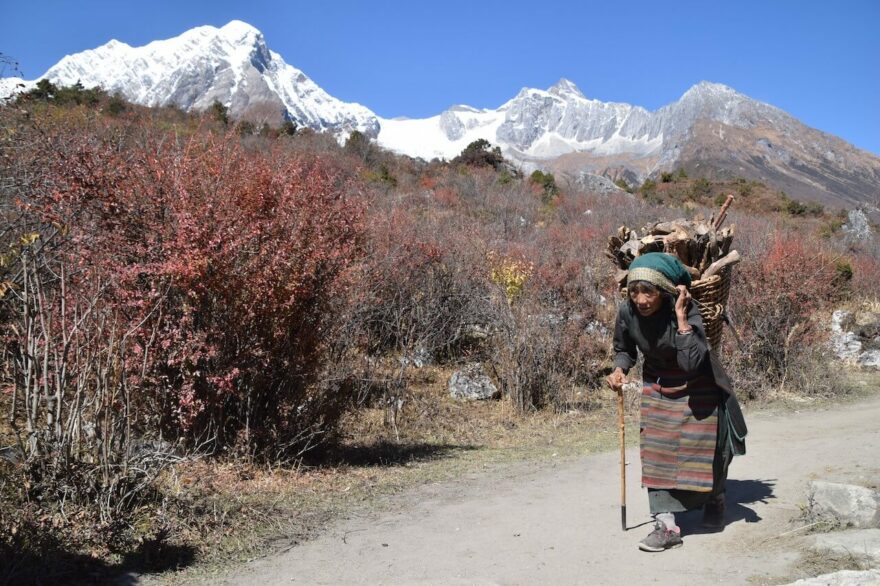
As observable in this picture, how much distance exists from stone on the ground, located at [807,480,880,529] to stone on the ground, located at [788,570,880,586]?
118cm

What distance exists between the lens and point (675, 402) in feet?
14.8

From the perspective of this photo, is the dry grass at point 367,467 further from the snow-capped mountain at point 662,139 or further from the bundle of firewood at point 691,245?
the snow-capped mountain at point 662,139

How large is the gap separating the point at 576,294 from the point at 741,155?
88.2 metres

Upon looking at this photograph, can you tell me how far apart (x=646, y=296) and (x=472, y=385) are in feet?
25.3

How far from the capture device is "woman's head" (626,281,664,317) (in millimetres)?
4203

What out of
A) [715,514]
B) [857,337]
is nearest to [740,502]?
[715,514]

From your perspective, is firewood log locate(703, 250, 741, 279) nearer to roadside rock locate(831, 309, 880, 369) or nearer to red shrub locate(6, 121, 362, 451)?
red shrub locate(6, 121, 362, 451)

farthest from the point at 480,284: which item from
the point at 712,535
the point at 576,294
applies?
the point at 712,535

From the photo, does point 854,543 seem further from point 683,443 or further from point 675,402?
point 675,402

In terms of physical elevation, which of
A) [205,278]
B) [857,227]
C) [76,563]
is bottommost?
[76,563]

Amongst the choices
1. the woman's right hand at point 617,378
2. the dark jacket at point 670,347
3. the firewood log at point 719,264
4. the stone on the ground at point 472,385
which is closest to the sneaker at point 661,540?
the dark jacket at point 670,347

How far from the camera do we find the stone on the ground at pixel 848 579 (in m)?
3.15

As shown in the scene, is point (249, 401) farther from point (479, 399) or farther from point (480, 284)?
point (480, 284)

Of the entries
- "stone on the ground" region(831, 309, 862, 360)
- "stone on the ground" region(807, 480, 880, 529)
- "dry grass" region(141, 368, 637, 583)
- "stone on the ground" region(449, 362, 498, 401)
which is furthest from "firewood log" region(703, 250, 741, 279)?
"stone on the ground" region(831, 309, 862, 360)
